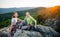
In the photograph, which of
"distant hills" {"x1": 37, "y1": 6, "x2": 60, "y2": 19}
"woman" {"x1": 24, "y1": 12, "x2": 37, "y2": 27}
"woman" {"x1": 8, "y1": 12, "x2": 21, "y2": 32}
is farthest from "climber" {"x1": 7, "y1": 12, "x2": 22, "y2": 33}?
"distant hills" {"x1": 37, "y1": 6, "x2": 60, "y2": 19}

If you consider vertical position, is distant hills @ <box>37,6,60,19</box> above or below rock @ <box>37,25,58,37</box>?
above

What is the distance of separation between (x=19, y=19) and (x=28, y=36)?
217 mm

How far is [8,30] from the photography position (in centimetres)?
156

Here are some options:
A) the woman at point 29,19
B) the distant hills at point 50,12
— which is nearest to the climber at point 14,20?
the woman at point 29,19

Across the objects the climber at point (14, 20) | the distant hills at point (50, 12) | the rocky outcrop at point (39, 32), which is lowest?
the rocky outcrop at point (39, 32)

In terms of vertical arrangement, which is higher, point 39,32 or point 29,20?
point 29,20

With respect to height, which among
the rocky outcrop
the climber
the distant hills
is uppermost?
the distant hills

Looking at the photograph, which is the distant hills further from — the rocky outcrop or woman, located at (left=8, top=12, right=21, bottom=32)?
woman, located at (left=8, top=12, right=21, bottom=32)

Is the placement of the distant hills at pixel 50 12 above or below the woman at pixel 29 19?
above

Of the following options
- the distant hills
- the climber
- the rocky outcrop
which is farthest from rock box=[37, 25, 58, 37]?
the climber

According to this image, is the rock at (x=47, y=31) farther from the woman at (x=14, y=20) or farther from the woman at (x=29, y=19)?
the woman at (x=14, y=20)

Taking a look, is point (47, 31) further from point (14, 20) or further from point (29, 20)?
point (14, 20)

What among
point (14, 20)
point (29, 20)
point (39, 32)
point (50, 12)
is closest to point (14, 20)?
point (14, 20)

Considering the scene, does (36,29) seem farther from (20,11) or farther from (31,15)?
(20,11)
